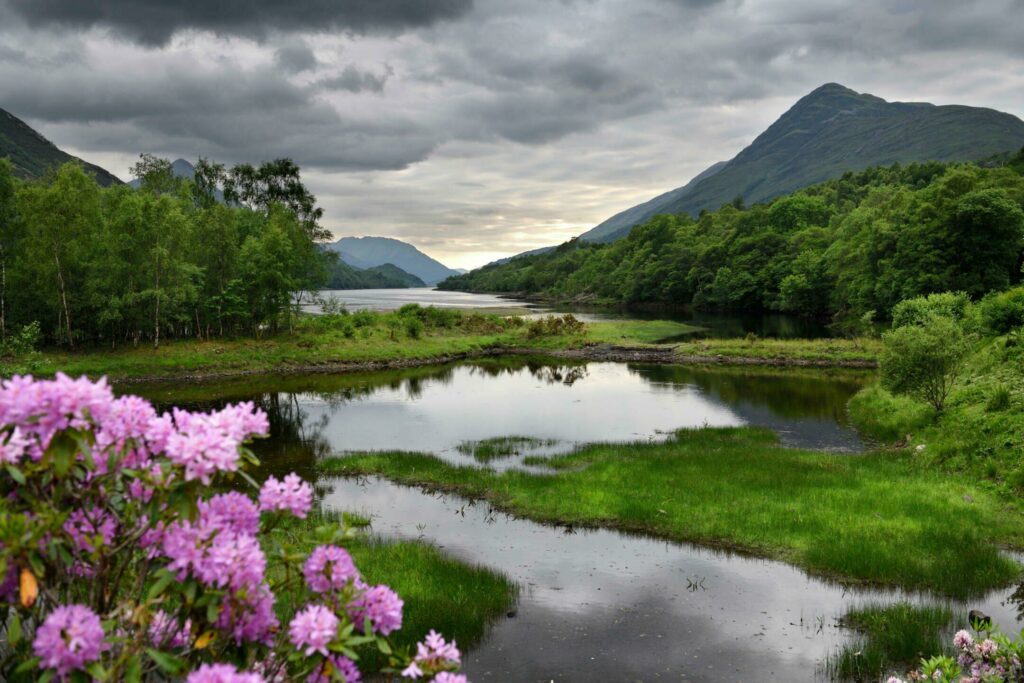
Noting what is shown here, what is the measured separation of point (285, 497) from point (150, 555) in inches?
34.2

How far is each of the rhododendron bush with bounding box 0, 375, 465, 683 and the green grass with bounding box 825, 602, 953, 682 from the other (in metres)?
11.3

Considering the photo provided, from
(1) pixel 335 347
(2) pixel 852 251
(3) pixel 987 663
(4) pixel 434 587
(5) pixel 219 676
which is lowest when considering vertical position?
(4) pixel 434 587

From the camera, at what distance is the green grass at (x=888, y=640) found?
12258 millimetres

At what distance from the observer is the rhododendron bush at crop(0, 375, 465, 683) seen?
3467mm

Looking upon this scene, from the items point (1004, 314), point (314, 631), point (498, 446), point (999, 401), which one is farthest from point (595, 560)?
point (1004, 314)

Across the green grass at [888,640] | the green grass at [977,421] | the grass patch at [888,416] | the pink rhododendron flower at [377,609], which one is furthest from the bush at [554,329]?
the pink rhododendron flower at [377,609]

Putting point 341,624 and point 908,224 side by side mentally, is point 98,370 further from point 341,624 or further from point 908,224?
point 908,224

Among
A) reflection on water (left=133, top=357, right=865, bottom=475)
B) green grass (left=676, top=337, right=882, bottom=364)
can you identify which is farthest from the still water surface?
green grass (left=676, top=337, right=882, bottom=364)

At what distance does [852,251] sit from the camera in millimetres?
100375

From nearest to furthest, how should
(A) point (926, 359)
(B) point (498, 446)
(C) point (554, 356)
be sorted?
(A) point (926, 359) < (B) point (498, 446) < (C) point (554, 356)

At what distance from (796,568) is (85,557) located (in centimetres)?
1768

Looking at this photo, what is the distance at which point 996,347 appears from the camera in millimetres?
36875

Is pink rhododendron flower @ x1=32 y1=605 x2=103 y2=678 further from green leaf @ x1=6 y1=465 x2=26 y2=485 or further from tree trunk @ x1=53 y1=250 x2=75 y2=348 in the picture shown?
tree trunk @ x1=53 y1=250 x2=75 y2=348

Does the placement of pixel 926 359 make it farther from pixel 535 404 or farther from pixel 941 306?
pixel 941 306
